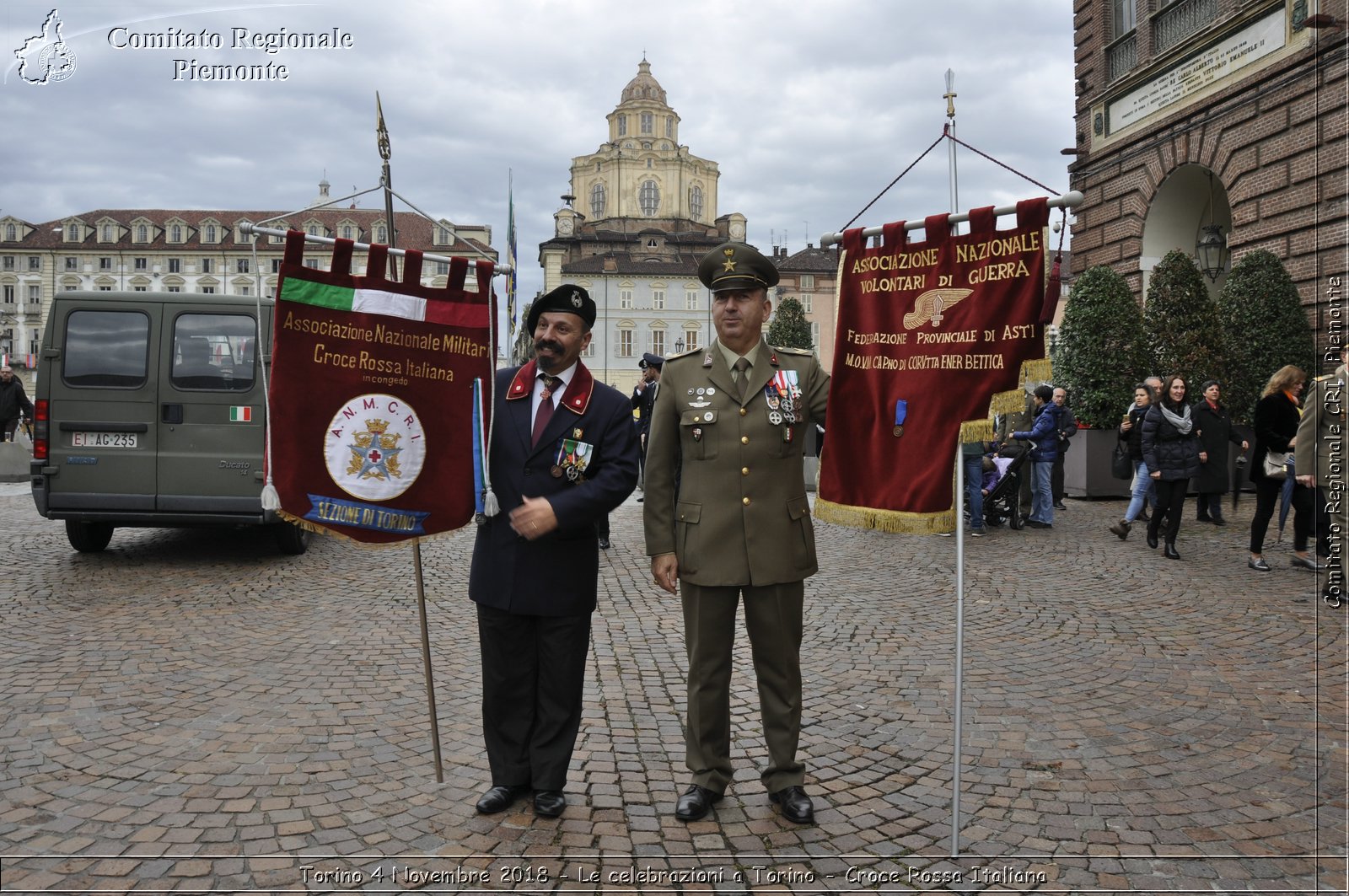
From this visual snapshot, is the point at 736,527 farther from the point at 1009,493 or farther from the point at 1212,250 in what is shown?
the point at 1212,250

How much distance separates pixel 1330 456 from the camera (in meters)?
6.70

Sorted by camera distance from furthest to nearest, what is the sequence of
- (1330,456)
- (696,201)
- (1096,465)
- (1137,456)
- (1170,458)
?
1. (696,201)
2. (1096,465)
3. (1137,456)
4. (1170,458)
5. (1330,456)

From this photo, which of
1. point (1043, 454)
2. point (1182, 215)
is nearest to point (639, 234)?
point (1182, 215)

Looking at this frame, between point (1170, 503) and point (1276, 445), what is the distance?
1282 mm

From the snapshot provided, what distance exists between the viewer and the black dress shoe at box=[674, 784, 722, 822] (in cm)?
354

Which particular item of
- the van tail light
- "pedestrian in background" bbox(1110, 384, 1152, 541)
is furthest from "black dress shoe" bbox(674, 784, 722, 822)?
"pedestrian in background" bbox(1110, 384, 1152, 541)

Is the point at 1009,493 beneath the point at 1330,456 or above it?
beneath

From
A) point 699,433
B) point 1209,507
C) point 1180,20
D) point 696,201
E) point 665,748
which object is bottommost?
point 665,748

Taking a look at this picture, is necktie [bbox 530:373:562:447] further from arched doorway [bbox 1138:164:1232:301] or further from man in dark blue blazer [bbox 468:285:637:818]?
arched doorway [bbox 1138:164:1232:301]

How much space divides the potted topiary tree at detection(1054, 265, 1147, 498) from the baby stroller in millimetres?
3702

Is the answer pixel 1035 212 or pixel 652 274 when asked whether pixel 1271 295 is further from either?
pixel 652 274

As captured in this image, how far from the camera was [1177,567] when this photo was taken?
883 centimetres

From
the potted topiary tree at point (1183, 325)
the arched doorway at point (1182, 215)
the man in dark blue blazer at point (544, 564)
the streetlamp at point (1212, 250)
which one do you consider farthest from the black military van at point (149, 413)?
the streetlamp at point (1212, 250)

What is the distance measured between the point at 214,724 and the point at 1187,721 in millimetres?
4991
